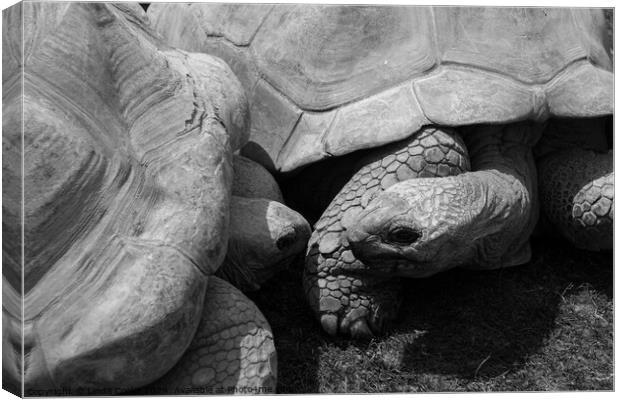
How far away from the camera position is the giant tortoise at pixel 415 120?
320 centimetres

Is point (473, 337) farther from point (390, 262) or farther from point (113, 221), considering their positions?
point (113, 221)

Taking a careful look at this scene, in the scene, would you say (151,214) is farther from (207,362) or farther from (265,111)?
(265,111)

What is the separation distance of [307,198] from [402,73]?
24.3 inches

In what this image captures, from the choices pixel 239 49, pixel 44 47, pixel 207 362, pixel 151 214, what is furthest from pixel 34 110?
pixel 239 49

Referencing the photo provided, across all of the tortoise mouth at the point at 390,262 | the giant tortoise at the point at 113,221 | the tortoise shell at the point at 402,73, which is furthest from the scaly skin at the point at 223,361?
the tortoise shell at the point at 402,73

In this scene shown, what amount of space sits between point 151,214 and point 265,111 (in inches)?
37.0

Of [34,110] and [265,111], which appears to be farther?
[265,111]

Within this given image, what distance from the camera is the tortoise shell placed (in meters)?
3.36

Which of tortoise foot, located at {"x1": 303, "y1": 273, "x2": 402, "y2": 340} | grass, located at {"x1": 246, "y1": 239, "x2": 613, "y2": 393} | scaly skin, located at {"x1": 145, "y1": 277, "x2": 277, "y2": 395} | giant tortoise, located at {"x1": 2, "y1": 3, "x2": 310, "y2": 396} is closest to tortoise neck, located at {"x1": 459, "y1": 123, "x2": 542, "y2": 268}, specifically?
grass, located at {"x1": 246, "y1": 239, "x2": 613, "y2": 393}

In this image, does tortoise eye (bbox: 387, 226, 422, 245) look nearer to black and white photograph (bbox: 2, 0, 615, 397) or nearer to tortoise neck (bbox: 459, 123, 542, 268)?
black and white photograph (bbox: 2, 0, 615, 397)

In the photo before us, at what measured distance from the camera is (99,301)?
2637 mm

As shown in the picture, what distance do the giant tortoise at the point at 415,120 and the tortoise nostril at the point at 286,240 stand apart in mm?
177

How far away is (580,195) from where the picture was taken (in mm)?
3545

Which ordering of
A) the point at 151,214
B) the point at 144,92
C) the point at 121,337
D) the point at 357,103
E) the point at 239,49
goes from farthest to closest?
1. the point at 239,49
2. the point at 357,103
3. the point at 144,92
4. the point at 151,214
5. the point at 121,337
